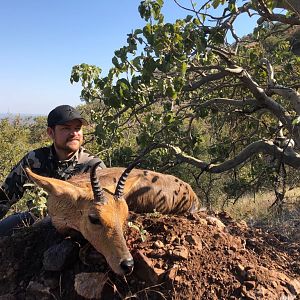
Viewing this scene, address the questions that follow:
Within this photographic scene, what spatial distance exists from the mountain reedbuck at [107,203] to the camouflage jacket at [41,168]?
29.9 inches

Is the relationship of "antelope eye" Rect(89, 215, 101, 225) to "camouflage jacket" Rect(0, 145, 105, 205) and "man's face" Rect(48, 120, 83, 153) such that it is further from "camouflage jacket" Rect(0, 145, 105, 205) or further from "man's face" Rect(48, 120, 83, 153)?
"man's face" Rect(48, 120, 83, 153)

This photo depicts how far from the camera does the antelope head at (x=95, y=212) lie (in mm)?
4000

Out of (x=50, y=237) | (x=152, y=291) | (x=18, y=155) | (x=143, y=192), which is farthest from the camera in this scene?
(x=18, y=155)

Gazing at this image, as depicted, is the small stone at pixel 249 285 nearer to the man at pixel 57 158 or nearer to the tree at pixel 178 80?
the tree at pixel 178 80

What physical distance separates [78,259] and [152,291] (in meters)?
0.90

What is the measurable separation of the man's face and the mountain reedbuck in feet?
2.53

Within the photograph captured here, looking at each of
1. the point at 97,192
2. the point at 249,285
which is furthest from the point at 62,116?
the point at 249,285

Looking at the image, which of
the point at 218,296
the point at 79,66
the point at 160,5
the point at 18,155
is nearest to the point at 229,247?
the point at 218,296

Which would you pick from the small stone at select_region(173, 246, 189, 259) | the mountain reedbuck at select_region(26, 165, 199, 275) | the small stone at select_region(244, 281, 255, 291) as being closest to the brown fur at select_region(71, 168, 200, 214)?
the mountain reedbuck at select_region(26, 165, 199, 275)

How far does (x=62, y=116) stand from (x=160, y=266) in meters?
2.98

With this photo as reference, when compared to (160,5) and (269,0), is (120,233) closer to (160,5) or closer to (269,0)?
(160,5)

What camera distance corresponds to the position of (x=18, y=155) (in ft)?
54.2

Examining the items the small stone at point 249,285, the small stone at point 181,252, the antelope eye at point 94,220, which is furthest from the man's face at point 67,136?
the small stone at point 249,285

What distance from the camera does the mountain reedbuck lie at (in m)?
4.10
